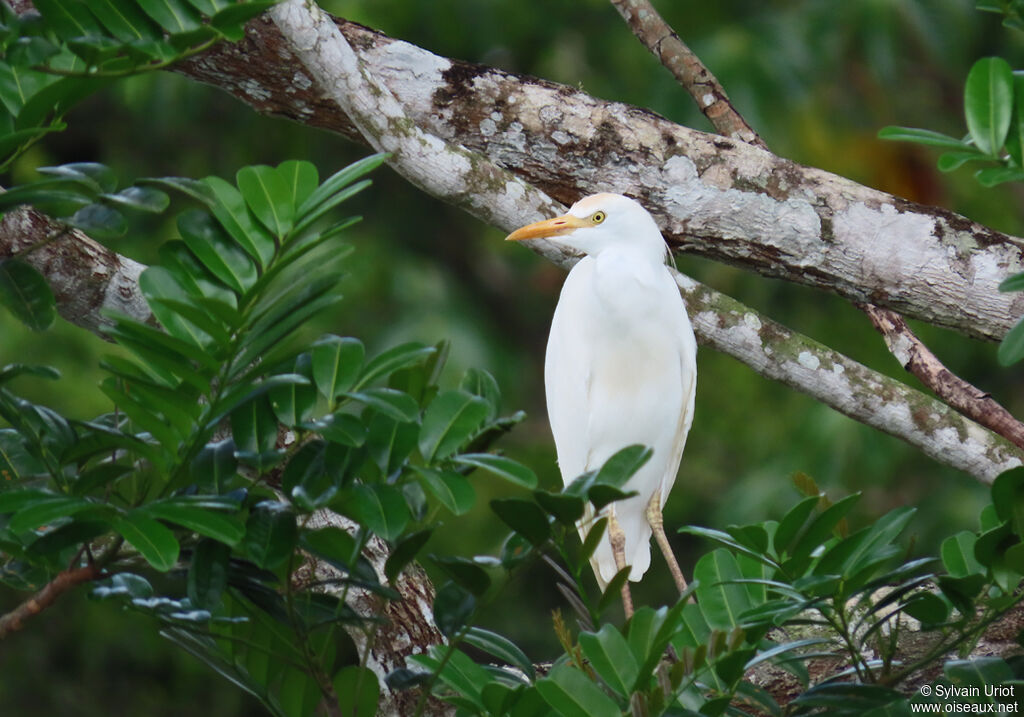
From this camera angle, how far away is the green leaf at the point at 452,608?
112 centimetres

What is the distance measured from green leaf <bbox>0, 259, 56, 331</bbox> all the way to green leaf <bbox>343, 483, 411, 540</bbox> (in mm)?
304

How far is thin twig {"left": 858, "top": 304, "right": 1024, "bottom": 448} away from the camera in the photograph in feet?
5.69

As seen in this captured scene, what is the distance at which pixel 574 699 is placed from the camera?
1035 mm

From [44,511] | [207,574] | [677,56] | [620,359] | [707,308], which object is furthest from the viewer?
[677,56]

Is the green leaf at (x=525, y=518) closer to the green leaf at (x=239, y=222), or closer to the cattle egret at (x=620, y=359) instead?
the green leaf at (x=239, y=222)

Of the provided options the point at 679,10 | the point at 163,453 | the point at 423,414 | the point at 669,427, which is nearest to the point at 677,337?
the point at 669,427

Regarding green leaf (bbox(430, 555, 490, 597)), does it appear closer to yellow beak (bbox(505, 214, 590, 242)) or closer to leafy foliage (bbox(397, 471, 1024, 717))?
leafy foliage (bbox(397, 471, 1024, 717))

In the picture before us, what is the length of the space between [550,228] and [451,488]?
60 centimetres

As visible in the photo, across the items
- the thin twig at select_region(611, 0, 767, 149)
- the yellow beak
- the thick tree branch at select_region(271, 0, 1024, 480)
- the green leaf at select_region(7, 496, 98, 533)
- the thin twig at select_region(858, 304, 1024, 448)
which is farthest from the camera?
the thin twig at select_region(611, 0, 767, 149)

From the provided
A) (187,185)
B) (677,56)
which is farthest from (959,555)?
(677,56)

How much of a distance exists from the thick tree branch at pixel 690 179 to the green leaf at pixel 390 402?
0.87 m

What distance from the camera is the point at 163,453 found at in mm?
1036

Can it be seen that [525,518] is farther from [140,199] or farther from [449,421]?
[140,199]

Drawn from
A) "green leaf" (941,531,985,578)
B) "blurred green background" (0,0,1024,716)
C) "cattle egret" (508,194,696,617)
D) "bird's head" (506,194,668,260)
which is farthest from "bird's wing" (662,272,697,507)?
"blurred green background" (0,0,1024,716)
